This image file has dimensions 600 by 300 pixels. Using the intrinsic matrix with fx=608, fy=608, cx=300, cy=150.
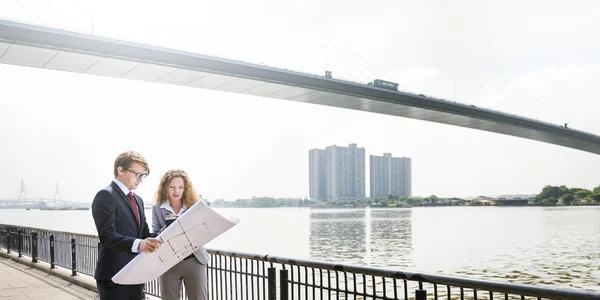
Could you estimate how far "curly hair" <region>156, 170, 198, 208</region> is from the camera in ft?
12.3

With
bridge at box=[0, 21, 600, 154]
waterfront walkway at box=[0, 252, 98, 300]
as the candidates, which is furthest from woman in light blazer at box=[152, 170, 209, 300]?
bridge at box=[0, 21, 600, 154]

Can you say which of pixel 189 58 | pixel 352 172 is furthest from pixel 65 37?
pixel 352 172

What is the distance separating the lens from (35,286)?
8789mm

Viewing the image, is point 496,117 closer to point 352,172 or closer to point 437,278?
A: point 437,278

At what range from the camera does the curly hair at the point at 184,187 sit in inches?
147

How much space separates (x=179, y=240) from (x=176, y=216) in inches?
23.0

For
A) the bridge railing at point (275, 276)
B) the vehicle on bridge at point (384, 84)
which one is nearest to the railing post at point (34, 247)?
the bridge railing at point (275, 276)

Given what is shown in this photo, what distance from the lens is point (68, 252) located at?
398 inches

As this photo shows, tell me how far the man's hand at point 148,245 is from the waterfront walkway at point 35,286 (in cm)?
Answer: 492

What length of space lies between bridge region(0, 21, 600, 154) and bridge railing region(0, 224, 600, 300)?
9.57 meters

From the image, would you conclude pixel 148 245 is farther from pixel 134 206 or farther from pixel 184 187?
pixel 184 187

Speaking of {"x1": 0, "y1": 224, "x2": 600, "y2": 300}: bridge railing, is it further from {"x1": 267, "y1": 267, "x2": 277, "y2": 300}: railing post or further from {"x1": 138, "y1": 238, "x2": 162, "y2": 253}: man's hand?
{"x1": 138, "y1": 238, "x2": 162, "y2": 253}: man's hand

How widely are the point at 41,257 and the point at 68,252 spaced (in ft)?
6.43

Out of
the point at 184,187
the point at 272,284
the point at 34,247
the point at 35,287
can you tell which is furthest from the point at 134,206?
the point at 34,247
